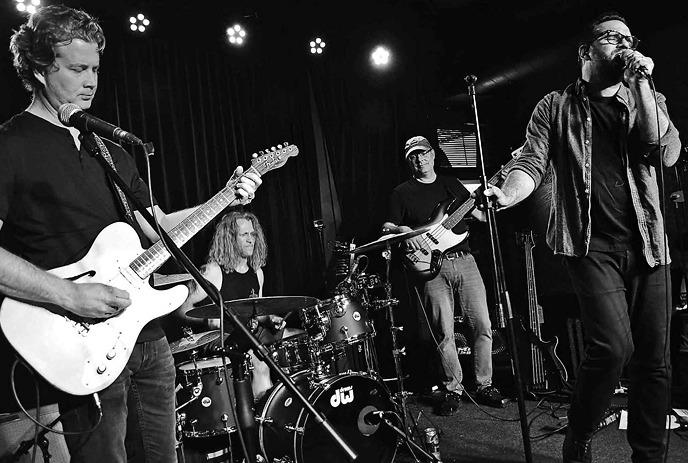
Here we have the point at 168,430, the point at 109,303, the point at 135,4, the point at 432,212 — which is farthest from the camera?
the point at 432,212

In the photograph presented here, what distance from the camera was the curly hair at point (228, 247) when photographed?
4.98 metres

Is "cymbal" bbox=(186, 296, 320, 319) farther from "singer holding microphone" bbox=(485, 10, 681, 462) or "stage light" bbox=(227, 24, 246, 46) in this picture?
"stage light" bbox=(227, 24, 246, 46)

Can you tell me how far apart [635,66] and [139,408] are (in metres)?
2.55

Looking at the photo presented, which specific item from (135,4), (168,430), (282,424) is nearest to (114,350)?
(168,430)

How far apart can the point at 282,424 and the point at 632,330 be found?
213cm

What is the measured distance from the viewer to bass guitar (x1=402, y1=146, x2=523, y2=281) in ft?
17.3

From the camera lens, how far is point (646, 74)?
2477 mm

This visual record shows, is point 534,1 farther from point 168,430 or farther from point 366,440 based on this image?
point 168,430

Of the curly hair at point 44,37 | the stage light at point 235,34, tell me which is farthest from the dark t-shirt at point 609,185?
the stage light at point 235,34

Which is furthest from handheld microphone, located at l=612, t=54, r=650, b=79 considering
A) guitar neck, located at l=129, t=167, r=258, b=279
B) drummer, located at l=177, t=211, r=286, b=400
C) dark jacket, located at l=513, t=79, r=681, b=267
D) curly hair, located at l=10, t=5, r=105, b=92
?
drummer, located at l=177, t=211, r=286, b=400

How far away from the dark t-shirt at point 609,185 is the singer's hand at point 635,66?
23 cm

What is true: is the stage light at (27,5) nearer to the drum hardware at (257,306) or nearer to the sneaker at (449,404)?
the drum hardware at (257,306)

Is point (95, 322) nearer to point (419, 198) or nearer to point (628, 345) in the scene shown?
point (628, 345)

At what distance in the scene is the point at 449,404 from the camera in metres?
5.06
